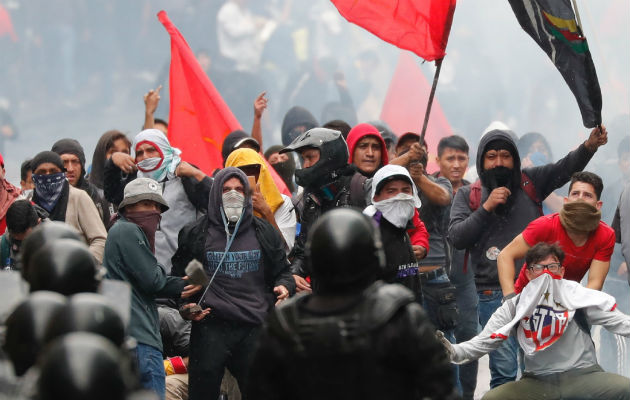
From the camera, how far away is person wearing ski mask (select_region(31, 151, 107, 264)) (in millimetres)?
7328

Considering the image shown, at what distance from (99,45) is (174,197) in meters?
12.2

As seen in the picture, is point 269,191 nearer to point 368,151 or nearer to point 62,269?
point 368,151

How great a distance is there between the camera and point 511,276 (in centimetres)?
706

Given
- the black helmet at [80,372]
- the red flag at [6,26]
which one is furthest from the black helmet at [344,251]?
the red flag at [6,26]

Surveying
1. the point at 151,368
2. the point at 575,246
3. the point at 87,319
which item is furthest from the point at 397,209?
the point at 87,319

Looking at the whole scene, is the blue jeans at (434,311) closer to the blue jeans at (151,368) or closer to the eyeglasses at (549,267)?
the eyeglasses at (549,267)

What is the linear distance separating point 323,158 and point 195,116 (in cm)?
330

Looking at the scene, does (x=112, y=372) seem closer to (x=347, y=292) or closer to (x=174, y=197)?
(x=347, y=292)

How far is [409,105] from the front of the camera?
1370 centimetres

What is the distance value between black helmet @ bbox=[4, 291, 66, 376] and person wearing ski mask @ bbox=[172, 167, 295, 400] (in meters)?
2.93

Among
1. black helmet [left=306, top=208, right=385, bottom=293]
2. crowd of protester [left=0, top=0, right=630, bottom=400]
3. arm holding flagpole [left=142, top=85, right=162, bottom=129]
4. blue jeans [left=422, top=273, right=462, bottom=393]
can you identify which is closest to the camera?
black helmet [left=306, top=208, right=385, bottom=293]

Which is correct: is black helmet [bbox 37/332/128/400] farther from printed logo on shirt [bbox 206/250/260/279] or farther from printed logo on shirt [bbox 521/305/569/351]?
printed logo on shirt [bbox 521/305/569/351]

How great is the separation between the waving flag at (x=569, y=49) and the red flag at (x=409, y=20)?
71 centimetres

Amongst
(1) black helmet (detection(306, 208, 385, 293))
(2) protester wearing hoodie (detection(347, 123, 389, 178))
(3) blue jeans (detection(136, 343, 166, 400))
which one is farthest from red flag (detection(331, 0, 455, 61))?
(1) black helmet (detection(306, 208, 385, 293))
